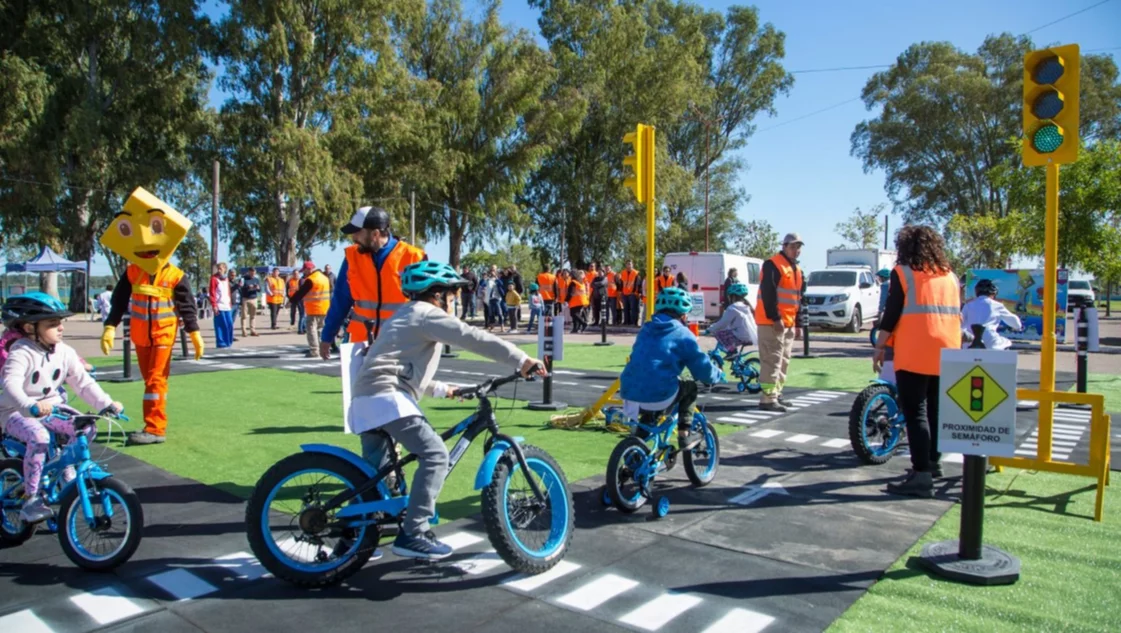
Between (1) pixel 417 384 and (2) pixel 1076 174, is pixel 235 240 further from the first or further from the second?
(1) pixel 417 384

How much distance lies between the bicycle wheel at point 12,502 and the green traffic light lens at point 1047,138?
673cm

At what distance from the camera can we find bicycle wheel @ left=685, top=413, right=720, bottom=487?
19.3ft

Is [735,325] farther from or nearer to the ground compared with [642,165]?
nearer to the ground

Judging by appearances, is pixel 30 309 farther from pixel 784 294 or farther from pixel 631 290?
pixel 631 290

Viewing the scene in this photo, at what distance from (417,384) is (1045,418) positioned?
463cm

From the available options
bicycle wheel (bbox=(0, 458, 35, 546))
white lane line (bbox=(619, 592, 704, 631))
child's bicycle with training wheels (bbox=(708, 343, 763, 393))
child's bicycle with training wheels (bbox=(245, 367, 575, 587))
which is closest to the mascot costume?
bicycle wheel (bbox=(0, 458, 35, 546))

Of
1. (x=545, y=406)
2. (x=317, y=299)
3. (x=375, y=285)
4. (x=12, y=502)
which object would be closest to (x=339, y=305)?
(x=375, y=285)

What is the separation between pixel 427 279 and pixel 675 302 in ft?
6.46

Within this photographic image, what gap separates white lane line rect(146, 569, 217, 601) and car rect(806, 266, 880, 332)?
20769 millimetres

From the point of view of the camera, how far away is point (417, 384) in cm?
424

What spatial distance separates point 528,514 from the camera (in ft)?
14.1

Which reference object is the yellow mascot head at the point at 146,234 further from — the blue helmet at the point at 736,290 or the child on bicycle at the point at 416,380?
the blue helmet at the point at 736,290

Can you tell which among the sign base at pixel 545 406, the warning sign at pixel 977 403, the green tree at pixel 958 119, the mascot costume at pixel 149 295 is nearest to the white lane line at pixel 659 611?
the warning sign at pixel 977 403

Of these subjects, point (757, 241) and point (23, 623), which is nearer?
point (23, 623)
